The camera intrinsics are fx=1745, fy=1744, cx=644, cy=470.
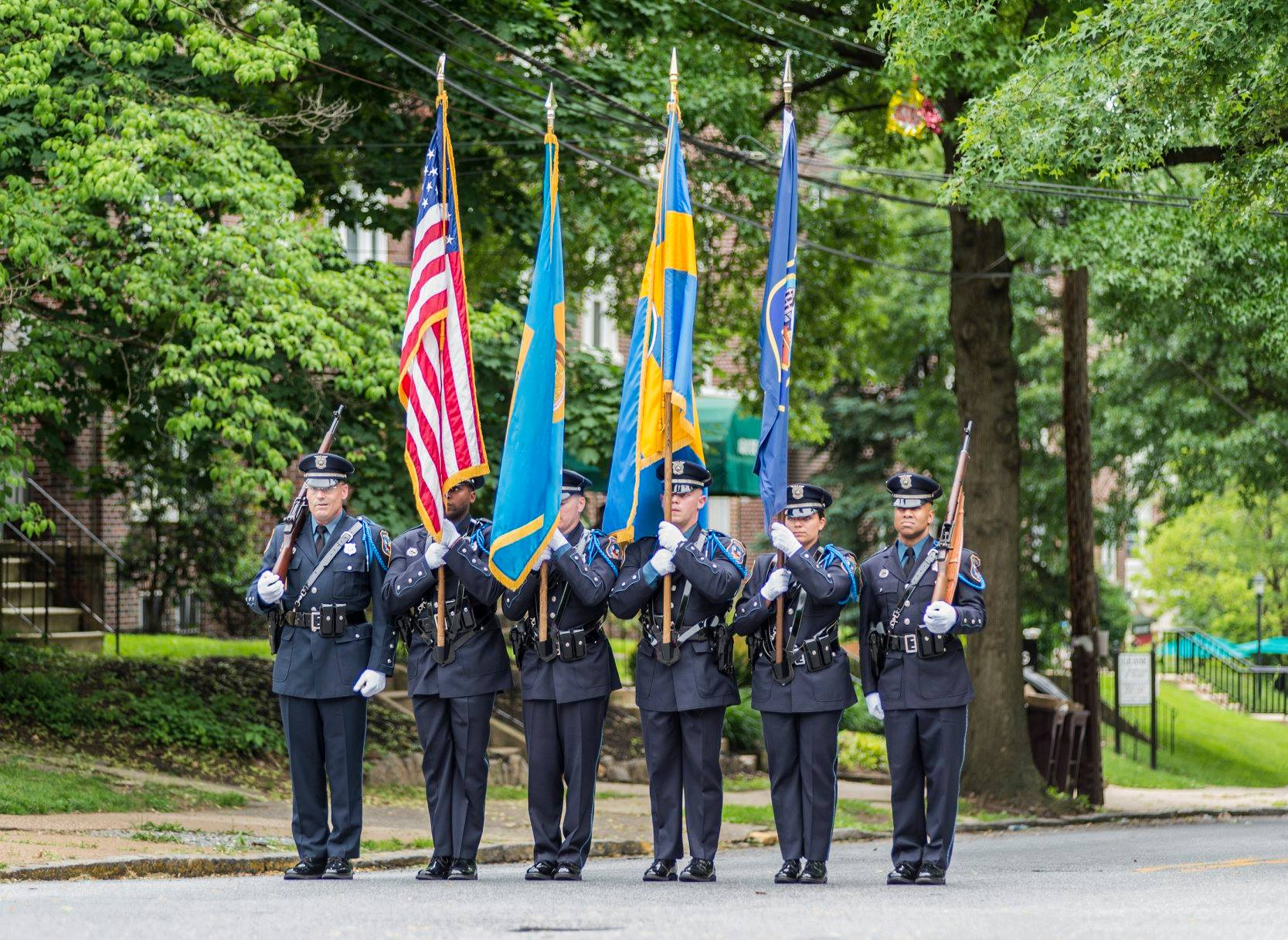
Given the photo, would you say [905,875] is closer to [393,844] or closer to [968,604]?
[968,604]

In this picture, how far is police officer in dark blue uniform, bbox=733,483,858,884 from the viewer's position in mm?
9195

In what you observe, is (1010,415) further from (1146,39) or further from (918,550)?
(918,550)

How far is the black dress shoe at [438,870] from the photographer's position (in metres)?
9.26

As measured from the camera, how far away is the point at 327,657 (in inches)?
364

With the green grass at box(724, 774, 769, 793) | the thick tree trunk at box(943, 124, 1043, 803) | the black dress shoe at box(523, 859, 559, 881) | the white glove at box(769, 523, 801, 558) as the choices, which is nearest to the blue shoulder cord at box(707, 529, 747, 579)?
the white glove at box(769, 523, 801, 558)

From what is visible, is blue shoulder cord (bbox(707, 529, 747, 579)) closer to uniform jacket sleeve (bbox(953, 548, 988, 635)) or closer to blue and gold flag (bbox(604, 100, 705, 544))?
blue and gold flag (bbox(604, 100, 705, 544))

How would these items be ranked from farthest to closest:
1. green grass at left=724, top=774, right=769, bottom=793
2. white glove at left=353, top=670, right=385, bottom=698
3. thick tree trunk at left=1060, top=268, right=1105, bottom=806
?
thick tree trunk at left=1060, top=268, right=1105, bottom=806 < green grass at left=724, top=774, right=769, bottom=793 < white glove at left=353, top=670, right=385, bottom=698

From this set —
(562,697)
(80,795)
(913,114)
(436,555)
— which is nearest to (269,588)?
(436,555)

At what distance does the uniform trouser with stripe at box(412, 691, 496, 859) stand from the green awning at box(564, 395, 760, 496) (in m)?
13.9

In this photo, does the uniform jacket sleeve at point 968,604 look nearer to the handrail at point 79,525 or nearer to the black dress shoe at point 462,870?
the black dress shoe at point 462,870

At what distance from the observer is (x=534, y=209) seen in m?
17.6

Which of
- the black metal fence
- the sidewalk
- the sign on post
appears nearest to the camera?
the sidewalk

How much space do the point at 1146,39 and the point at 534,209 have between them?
755 centimetres

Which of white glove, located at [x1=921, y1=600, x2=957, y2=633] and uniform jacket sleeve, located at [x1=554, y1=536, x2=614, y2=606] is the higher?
uniform jacket sleeve, located at [x1=554, y1=536, x2=614, y2=606]
